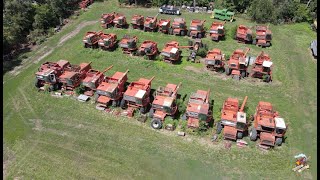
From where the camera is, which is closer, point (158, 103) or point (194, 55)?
point (158, 103)

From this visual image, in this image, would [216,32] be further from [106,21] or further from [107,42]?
[106,21]

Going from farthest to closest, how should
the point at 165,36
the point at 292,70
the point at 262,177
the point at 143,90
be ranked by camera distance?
the point at 165,36, the point at 292,70, the point at 143,90, the point at 262,177

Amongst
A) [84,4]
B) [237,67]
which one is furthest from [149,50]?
[84,4]

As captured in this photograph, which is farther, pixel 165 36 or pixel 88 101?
pixel 165 36

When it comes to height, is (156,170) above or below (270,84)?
below

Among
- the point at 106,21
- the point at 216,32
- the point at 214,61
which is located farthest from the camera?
the point at 106,21

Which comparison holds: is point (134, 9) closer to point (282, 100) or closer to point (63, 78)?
point (63, 78)

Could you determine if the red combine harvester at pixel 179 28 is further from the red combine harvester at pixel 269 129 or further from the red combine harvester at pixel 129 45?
the red combine harvester at pixel 269 129

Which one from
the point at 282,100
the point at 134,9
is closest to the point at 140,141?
the point at 282,100
